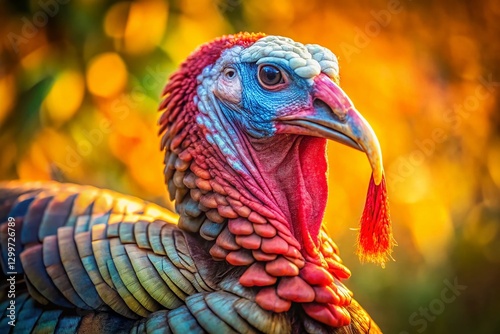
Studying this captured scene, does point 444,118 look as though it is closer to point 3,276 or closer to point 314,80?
point 314,80

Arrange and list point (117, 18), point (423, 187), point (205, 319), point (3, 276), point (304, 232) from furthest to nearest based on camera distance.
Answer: point (423, 187) → point (117, 18) → point (3, 276) → point (304, 232) → point (205, 319)

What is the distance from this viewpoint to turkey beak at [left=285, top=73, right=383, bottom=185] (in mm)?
2537

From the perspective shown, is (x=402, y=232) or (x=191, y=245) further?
A: (x=402, y=232)

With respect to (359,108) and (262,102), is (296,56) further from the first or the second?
(359,108)

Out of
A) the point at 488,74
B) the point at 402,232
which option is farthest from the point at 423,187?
the point at 488,74

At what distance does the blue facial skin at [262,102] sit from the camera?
2672 millimetres

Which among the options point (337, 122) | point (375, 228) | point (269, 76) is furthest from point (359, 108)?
point (337, 122)

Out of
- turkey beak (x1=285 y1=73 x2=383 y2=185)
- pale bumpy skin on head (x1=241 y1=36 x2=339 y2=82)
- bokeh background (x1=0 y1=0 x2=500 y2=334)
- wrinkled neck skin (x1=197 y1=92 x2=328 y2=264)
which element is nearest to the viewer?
turkey beak (x1=285 y1=73 x2=383 y2=185)

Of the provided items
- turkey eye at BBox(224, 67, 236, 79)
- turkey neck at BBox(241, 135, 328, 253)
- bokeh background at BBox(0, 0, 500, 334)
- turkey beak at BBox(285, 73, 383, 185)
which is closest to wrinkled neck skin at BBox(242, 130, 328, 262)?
turkey neck at BBox(241, 135, 328, 253)

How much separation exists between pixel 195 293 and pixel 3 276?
1.08 metres

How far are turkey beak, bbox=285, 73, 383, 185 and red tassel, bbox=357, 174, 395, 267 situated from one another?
0.18m

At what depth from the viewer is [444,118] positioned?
19.6 feet

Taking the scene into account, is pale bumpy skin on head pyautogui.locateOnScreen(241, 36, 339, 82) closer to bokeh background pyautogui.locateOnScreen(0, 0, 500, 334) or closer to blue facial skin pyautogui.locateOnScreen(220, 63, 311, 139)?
blue facial skin pyautogui.locateOnScreen(220, 63, 311, 139)

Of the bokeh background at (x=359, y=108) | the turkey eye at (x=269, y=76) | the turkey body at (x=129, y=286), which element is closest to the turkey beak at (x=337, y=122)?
the turkey eye at (x=269, y=76)
